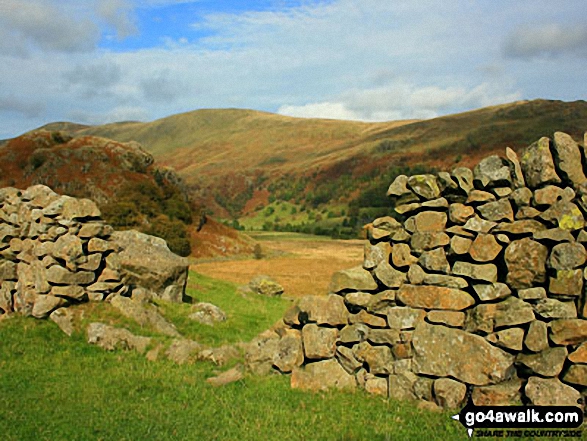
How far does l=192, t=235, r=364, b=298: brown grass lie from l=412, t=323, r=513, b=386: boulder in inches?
730

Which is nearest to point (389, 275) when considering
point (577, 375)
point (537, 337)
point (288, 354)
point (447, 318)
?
point (447, 318)

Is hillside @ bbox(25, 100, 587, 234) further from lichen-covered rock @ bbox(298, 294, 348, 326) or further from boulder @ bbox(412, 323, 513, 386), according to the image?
boulder @ bbox(412, 323, 513, 386)

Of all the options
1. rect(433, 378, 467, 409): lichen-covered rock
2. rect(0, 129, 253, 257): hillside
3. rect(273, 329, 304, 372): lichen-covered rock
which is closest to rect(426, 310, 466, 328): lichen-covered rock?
rect(433, 378, 467, 409): lichen-covered rock

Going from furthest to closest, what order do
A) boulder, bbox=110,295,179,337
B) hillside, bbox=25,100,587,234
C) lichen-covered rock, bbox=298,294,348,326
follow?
hillside, bbox=25,100,587,234 < boulder, bbox=110,295,179,337 < lichen-covered rock, bbox=298,294,348,326

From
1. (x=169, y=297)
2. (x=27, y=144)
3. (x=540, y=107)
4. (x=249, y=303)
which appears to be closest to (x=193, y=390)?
(x=169, y=297)

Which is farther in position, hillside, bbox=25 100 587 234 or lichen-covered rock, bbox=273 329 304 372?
hillside, bbox=25 100 587 234

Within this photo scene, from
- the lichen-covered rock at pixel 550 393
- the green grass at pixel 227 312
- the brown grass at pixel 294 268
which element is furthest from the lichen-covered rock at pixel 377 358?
the brown grass at pixel 294 268

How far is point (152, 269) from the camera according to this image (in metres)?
20.7

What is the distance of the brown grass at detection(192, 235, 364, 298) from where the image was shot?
34344 mm

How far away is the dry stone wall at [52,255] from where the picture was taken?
46.6 ft

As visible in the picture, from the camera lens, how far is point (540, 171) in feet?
29.9

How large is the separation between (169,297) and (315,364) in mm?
11501

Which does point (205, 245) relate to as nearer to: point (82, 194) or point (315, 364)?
point (82, 194)

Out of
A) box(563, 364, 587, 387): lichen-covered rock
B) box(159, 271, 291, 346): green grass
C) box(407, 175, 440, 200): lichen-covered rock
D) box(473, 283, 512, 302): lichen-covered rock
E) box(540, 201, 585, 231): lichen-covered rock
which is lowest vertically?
box(159, 271, 291, 346): green grass
